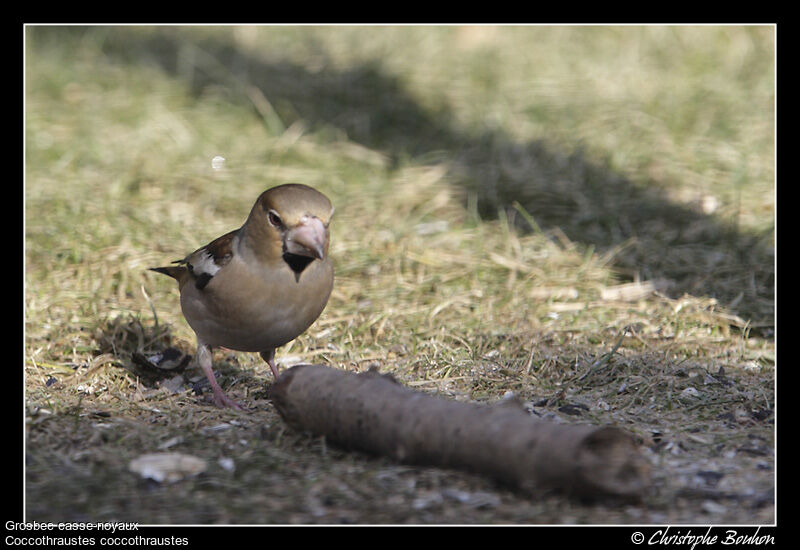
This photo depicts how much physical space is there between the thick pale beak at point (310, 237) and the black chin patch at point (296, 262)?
0.11 meters

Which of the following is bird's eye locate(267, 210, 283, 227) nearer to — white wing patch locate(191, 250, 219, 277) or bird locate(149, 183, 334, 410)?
bird locate(149, 183, 334, 410)

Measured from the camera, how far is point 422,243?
237 inches

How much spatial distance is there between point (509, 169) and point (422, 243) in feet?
4.48

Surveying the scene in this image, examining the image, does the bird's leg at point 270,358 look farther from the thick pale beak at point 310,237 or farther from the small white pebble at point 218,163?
the small white pebble at point 218,163

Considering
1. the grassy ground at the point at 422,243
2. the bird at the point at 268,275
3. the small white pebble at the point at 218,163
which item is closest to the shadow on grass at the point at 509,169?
the grassy ground at the point at 422,243

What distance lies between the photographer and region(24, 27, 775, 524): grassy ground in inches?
127

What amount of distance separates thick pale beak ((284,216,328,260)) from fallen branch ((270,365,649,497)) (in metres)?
0.44

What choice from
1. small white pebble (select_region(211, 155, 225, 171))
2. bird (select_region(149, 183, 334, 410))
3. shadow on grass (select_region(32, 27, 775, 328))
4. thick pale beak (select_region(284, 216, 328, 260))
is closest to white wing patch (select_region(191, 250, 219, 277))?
bird (select_region(149, 183, 334, 410))

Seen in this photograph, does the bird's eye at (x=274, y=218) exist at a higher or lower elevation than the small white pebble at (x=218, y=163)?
lower

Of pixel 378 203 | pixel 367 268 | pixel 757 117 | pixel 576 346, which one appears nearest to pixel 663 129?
pixel 757 117

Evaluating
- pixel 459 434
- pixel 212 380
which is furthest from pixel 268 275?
pixel 459 434

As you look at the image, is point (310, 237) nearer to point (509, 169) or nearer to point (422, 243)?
point (422, 243)

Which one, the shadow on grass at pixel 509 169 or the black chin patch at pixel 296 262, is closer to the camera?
the black chin patch at pixel 296 262

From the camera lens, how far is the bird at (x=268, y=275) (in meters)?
3.63
